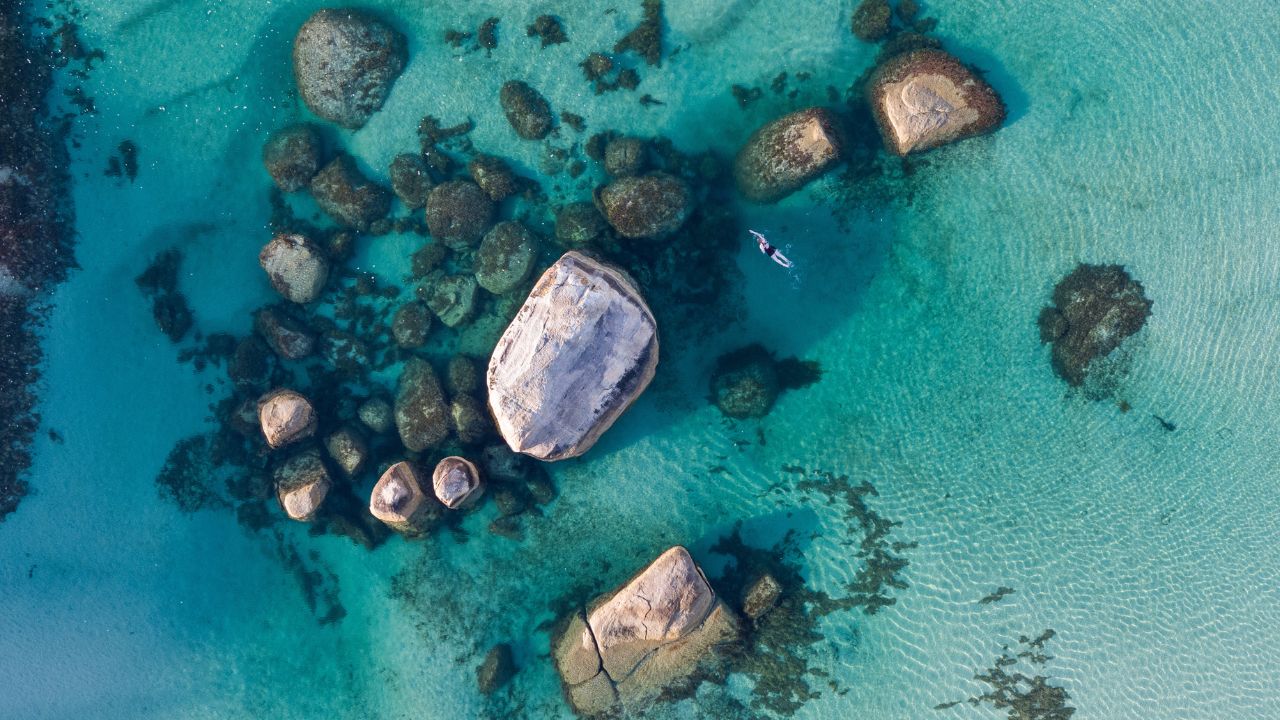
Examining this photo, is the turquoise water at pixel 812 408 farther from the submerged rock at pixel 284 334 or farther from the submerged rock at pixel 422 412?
the submerged rock at pixel 422 412

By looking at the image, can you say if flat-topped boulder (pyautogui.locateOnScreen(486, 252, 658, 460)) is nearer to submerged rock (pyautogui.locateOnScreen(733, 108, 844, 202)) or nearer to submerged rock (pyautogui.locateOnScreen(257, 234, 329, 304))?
submerged rock (pyautogui.locateOnScreen(733, 108, 844, 202))

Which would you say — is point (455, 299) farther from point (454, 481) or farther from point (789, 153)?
point (789, 153)

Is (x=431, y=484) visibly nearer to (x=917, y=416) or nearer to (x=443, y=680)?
(x=443, y=680)

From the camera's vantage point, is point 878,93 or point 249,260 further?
point 249,260

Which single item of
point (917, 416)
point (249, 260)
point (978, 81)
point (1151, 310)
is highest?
point (978, 81)

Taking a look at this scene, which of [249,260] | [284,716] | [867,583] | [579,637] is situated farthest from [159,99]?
[867,583]

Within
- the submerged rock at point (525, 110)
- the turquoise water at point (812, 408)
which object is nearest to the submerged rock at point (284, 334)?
the turquoise water at point (812, 408)

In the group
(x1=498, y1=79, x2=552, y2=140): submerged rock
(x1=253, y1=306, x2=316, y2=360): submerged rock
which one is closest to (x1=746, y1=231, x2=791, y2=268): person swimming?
(x1=498, y1=79, x2=552, y2=140): submerged rock
